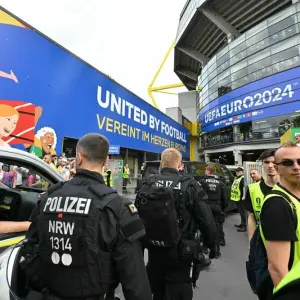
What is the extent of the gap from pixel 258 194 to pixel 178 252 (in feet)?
4.33

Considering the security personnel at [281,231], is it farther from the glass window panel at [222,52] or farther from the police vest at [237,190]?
the glass window panel at [222,52]

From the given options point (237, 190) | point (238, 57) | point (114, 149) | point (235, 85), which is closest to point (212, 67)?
point (238, 57)

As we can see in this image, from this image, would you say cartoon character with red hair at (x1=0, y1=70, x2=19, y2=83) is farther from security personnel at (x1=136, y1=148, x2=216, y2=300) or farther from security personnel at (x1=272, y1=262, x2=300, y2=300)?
security personnel at (x1=272, y1=262, x2=300, y2=300)

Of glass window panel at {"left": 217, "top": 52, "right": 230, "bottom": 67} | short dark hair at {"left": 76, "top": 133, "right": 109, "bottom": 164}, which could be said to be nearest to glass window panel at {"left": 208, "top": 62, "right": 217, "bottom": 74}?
glass window panel at {"left": 217, "top": 52, "right": 230, "bottom": 67}

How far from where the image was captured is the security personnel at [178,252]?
7.82ft

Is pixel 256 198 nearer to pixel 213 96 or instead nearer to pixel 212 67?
pixel 213 96

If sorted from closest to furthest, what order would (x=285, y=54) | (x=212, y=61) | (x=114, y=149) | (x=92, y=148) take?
1. (x=92, y=148)
2. (x=114, y=149)
3. (x=285, y=54)
4. (x=212, y=61)

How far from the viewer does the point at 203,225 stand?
2.46m

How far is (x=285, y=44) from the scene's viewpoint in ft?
78.3

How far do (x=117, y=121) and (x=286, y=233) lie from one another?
43.0 ft

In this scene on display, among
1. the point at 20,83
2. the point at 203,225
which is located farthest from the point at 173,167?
the point at 20,83

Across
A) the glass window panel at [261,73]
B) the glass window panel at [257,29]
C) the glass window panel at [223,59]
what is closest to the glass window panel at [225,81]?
the glass window panel at [223,59]

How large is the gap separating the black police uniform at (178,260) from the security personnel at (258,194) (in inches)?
28.1

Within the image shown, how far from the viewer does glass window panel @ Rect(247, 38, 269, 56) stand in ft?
84.7
